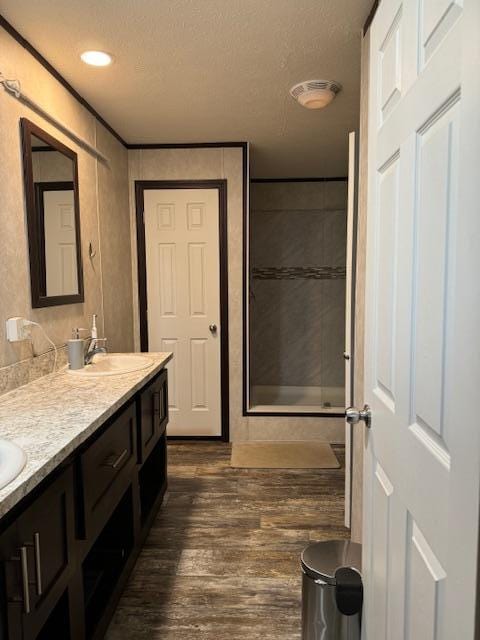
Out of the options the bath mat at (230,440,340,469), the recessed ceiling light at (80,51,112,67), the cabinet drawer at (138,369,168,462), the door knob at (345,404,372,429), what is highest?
the recessed ceiling light at (80,51,112,67)

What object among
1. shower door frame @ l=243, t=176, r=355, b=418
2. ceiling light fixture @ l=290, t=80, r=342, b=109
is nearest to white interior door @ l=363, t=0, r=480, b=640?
ceiling light fixture @ l=290, t=80, r=342, b=109

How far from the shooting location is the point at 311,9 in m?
1.68

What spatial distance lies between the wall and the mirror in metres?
0.04

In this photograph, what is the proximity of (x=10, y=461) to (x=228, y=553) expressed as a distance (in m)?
1.45

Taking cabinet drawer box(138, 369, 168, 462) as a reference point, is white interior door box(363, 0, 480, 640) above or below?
above

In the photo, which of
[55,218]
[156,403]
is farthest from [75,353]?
[55,218]

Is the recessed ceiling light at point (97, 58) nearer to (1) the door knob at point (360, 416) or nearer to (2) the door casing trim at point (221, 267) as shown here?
(2) the door casing trim at point (221, 267)

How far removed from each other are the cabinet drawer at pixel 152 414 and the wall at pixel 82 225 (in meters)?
0.51

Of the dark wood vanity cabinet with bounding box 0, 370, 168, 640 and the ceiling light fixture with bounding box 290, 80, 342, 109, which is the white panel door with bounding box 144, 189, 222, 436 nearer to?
the ceiling light fixture with bounding box 290, 80, 342, 109

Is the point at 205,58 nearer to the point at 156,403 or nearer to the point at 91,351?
the point at 91,351

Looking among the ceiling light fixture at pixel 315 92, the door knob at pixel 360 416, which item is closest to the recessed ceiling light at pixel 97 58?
the ceiling light fixture at pixel 315 92

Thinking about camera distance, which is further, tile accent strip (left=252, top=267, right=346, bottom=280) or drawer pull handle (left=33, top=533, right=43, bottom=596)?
tile accent strip (left=252, top=267, right=346, bottom=280)

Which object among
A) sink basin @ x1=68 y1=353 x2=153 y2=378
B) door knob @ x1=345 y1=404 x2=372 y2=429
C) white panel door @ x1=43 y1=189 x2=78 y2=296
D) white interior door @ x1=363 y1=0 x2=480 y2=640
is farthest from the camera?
sink basin @ x1=68 y1=353 x2=153 y2=378

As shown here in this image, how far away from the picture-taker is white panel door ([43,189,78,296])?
2.08 meters
